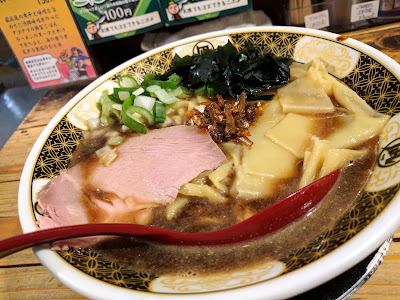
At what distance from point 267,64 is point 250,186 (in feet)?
3.43

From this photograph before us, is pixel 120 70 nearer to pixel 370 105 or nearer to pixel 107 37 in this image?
pixel 107 37

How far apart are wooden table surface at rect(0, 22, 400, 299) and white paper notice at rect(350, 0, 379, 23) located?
0.38 feet

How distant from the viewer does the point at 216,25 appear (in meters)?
2.84

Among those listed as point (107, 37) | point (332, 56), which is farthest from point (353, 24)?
point (107, 37)

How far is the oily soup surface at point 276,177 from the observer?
1.33 m

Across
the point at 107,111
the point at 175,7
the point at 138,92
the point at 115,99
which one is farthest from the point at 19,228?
the point at 175,7

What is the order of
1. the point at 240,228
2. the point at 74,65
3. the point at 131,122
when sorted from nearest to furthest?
the point at 240,228 < the point at 131,122 < the point at 74,65

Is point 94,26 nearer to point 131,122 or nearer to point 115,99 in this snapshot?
point 115,99

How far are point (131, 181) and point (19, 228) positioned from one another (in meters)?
0.86

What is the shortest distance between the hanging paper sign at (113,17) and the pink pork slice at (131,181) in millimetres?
1215

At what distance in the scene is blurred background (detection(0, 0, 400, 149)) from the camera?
102 inches

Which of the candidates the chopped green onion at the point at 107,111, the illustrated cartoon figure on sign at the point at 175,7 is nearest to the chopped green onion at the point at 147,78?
the chopped green onion at the point at 107,111

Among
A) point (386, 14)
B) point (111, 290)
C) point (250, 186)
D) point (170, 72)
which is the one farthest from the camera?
point (386, 14)

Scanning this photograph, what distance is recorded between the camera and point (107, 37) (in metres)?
2.62
